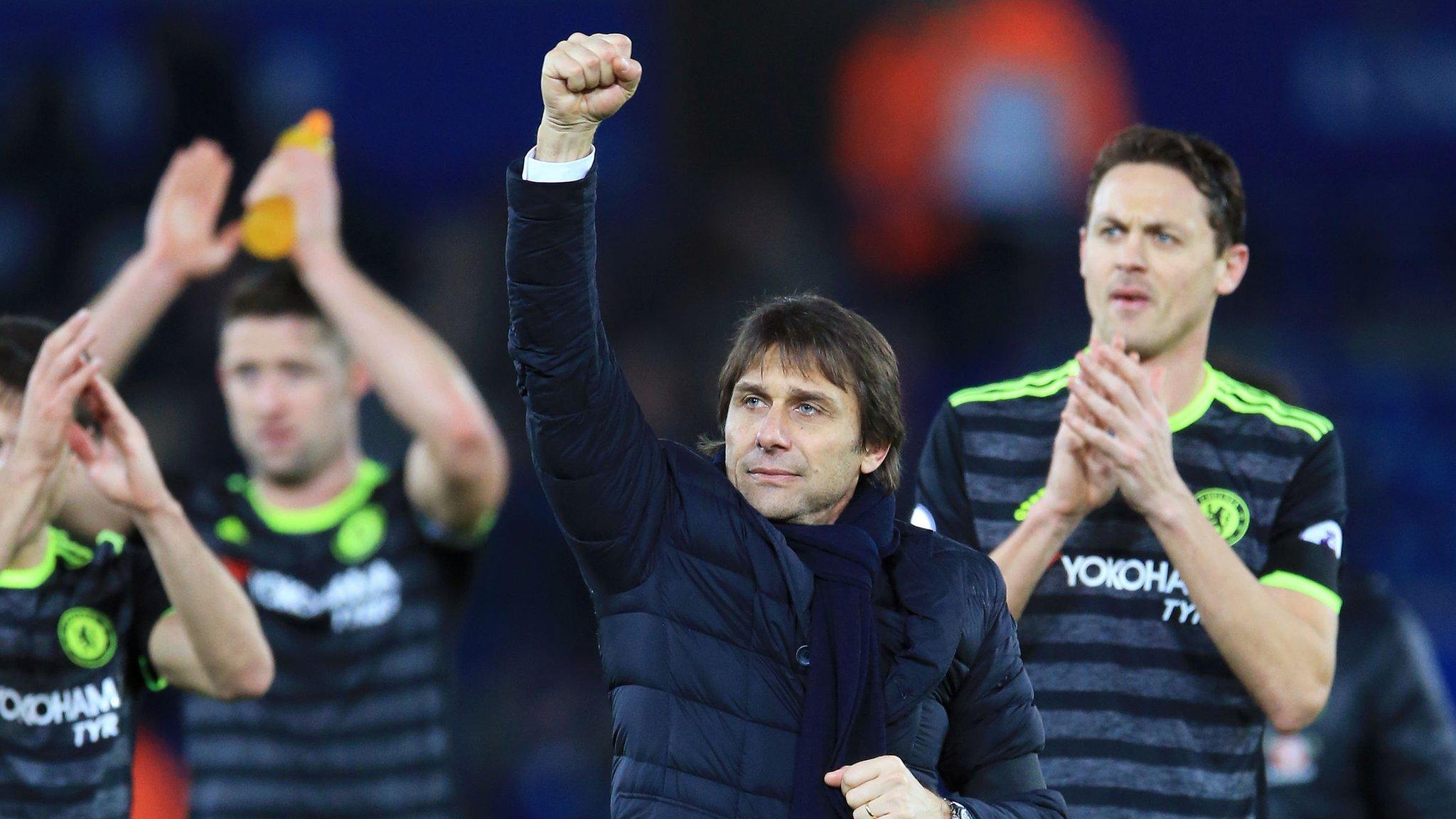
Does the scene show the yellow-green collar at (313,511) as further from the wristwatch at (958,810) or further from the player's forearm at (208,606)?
the wristwatch at (958,810)

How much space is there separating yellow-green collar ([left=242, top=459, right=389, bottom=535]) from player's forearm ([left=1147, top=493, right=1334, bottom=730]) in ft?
8.24

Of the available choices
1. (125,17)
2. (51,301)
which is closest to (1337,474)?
(51,301)

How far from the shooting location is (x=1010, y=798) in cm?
298

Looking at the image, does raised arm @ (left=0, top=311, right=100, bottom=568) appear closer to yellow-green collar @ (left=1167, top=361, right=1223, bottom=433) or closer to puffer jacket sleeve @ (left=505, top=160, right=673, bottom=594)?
puffer jacket sleeve @ (left=505, top=160, right=673, bottom=594)

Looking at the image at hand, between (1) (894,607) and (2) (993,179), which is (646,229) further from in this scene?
(1) (894,607)

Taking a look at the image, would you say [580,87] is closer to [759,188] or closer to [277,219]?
[277,219]

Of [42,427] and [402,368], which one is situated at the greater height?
[402,368]

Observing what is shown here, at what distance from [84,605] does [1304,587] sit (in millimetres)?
2536

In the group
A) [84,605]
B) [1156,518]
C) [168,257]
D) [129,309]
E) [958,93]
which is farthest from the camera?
[958,93]

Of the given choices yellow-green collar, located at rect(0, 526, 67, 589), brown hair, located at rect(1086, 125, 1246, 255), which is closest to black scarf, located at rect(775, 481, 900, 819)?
brown hair, located at rect(1086, 125, 1246, 255)

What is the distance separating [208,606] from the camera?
12.4 feet

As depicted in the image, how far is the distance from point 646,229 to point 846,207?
1098 millimetres

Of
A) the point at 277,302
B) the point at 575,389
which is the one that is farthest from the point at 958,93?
the point at 575,389

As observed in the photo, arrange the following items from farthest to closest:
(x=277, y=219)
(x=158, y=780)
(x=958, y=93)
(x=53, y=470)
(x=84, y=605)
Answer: (x=958, y=93) < (x=158, y=780) < (x=277, y=219) < (x=84, y=605) < (x=53, y=470)
